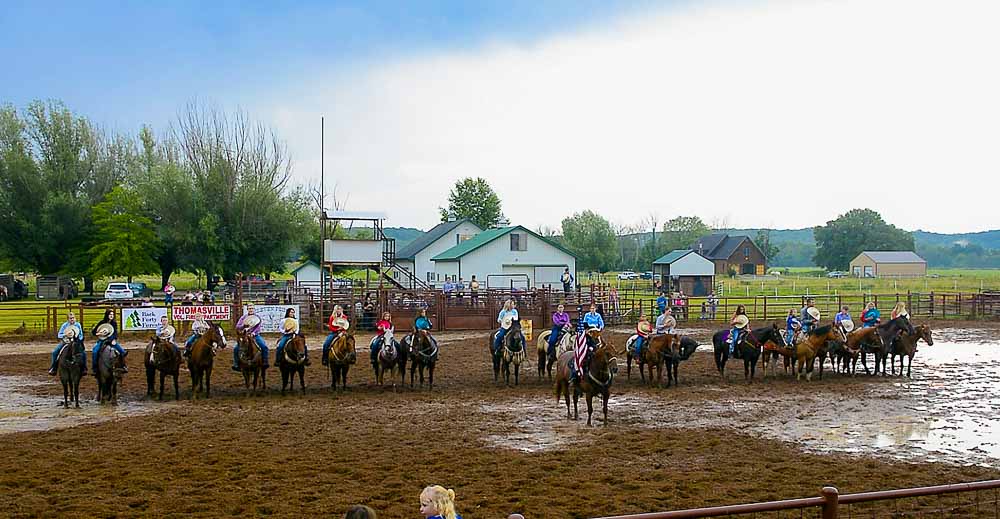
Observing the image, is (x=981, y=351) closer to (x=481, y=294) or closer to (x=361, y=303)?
(x=481, y=294)

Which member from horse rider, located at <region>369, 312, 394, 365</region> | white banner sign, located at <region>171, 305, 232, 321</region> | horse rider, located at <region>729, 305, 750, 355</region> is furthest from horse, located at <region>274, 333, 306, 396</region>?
white banner sign, located at <region>171, 305, 232, 321</region>

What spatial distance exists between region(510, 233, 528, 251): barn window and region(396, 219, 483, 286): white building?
6556 mm

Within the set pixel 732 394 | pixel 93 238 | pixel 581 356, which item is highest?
pixel 93 238

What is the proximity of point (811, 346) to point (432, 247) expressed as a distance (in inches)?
1690

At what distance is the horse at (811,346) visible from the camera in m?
18.3

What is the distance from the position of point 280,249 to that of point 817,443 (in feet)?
147

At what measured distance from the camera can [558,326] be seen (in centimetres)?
1825

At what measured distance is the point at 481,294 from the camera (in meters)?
33.3

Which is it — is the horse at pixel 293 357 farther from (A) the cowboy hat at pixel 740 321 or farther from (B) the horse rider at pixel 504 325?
(A) the cowboy hat at pixel 740 321

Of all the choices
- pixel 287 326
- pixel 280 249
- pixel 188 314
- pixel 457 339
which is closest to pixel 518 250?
pixel 280 249

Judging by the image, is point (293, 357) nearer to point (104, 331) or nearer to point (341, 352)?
point (341, 352)

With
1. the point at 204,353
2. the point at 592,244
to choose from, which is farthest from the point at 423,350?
the point at 592,244

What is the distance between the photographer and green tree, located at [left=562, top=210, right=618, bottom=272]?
89.0 meters

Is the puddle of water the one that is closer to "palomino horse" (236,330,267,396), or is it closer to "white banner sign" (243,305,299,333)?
"palomino horse" (236,330,267,396)
